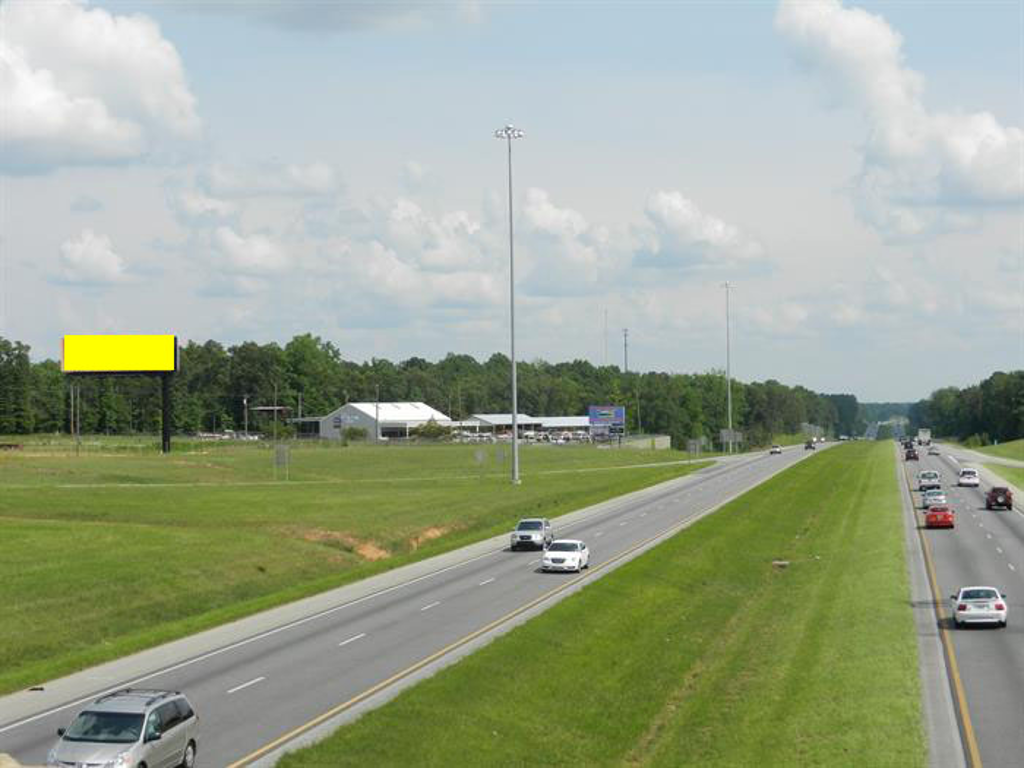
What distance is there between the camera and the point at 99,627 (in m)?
42.2

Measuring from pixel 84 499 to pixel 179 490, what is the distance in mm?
15277

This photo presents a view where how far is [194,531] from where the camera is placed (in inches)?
2552

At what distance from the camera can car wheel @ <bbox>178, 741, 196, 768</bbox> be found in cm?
2364

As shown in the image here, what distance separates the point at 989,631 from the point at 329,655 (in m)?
20.5

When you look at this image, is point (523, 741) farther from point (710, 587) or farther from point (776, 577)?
point (776, 577)

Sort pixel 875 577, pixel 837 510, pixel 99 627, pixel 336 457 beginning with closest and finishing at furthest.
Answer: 1. pixel 99 627
2. pixel 875 577
3. pixel 837 510
4. pixel 336 457

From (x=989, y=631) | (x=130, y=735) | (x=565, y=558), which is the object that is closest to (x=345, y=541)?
(x=565, y=558)

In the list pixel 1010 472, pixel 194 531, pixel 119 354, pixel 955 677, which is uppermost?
pixel 119 354

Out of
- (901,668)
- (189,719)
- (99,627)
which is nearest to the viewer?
(189,719)

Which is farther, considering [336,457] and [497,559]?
[336,457]

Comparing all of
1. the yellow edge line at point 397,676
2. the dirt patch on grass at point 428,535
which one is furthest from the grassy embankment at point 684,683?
the dirt patch on grass at point 428,535

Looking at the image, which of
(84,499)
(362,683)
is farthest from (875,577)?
(84,499)

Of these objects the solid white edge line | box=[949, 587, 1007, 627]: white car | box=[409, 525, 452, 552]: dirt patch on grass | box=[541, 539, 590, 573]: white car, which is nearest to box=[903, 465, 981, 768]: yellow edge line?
box=[949, 587, 1007, 627]: white car

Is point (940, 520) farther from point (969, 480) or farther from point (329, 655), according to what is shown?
point (329, 655)
